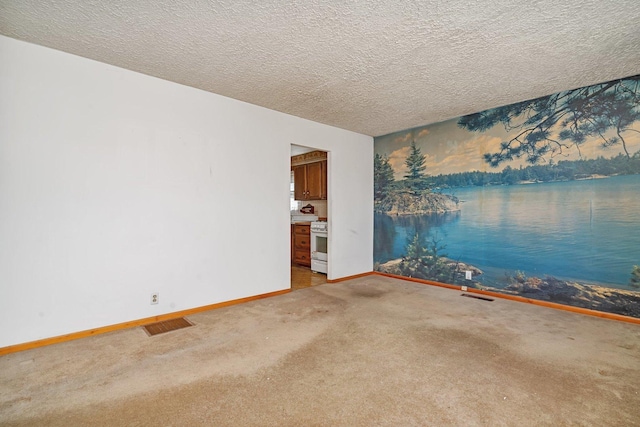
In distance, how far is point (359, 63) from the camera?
2941mm

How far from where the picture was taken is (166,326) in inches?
123

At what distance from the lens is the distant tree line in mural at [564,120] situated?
11.2ft

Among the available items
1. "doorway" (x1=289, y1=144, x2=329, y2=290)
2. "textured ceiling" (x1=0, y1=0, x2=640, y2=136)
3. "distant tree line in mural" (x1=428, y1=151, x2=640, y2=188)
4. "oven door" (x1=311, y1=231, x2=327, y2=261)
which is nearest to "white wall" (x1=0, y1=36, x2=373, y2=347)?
"textured ceiling" (x1=0, y1=0, x2=640, y2=136)

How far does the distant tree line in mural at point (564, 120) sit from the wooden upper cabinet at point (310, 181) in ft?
9.88

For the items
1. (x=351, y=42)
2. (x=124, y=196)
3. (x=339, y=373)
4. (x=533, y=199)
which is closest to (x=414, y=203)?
(x=533, y=199)

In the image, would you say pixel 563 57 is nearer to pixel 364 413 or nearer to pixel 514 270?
pixel 514 270

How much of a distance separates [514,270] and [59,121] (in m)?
5.43

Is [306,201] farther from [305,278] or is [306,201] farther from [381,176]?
[305,278]

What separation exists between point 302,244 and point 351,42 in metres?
4.42

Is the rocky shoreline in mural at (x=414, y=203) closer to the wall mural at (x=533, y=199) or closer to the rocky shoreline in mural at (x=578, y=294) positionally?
the wall mural at (x=533, y=199)

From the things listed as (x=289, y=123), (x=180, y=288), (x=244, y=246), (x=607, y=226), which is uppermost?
(x=289, y=123)

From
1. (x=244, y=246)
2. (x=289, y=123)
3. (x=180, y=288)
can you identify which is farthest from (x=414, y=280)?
(x=180, y=288)

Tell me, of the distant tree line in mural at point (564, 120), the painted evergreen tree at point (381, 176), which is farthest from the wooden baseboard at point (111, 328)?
the distant tree line in mural at point (564, 120)

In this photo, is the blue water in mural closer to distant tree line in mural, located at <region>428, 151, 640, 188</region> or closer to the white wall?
distant tree line in mural, located at <region>428, 151, 640, 188</region>
